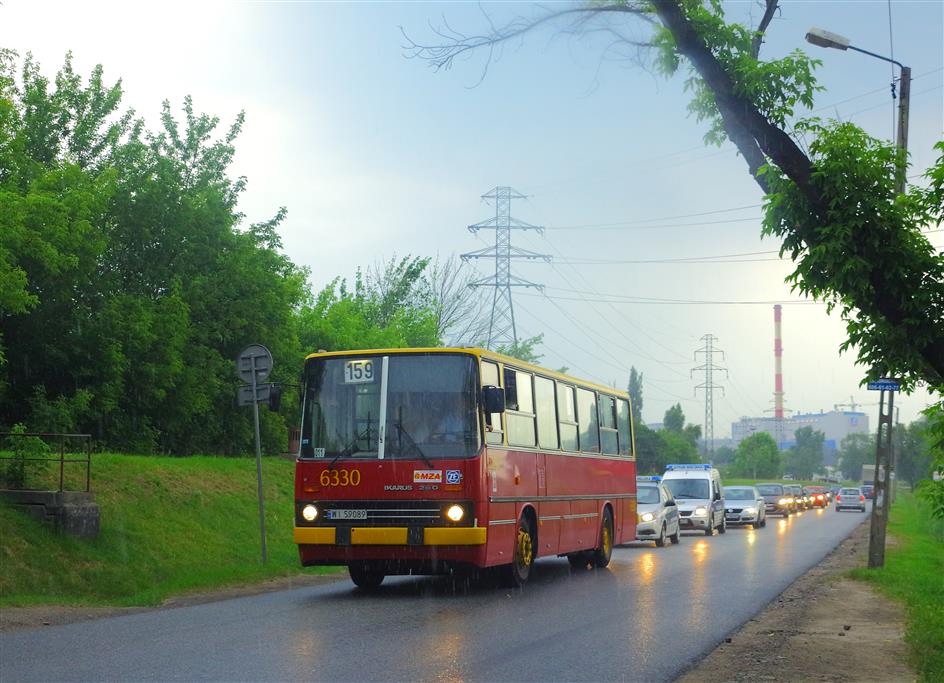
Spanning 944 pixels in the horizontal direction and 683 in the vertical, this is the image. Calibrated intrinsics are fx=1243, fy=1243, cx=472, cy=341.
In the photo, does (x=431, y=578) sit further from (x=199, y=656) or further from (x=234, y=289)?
(x=234, y=289)

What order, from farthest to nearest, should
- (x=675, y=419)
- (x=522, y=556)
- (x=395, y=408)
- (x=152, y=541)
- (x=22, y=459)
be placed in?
(x=675, y=419) < (x=152, y=541) < (x=22, y=459) < (x=522, y=556) < (x=395, y=408)

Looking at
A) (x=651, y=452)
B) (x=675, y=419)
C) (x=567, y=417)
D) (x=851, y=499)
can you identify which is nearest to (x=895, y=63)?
(x=567, y=417)

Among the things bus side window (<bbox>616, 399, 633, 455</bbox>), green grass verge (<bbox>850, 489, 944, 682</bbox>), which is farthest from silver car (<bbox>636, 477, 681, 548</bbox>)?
green grass verge (<bbox>850, 489, 944, 682</bbox>)

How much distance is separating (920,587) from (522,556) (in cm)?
550

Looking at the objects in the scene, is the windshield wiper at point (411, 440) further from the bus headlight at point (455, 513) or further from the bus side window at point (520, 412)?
the bus side window at point (520, 412)

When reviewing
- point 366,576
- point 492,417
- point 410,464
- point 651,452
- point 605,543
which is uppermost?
point 651,452

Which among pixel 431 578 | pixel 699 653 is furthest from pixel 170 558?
pixel 699 653

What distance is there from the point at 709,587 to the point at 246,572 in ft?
21.1

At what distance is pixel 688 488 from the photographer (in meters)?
38.1

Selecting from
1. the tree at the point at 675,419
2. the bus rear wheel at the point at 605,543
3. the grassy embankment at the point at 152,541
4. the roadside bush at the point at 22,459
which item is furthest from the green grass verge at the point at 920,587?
the tree at the point at 675,419

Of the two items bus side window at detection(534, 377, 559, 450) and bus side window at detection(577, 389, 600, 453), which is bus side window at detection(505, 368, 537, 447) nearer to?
bus side window at detection(534, 377, 559, 450)

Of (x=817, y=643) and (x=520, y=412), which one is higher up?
(x=520, y=412)

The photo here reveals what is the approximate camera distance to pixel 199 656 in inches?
376

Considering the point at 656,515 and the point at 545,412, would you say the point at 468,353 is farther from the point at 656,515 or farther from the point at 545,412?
the point at 656,515
